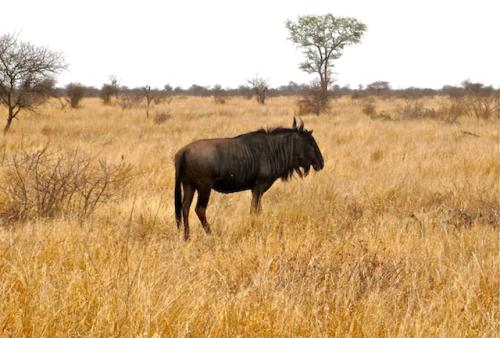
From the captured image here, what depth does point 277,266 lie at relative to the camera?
3.57 meters

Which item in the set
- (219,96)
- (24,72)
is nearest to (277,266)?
(24,72)

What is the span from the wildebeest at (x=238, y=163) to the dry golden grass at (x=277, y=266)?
0.34 metres

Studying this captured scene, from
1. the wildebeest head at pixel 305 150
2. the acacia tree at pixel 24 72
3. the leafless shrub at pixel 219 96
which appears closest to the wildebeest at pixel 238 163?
the wildebeest head at pixel 305 150

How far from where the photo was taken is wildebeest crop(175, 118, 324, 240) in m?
4.95

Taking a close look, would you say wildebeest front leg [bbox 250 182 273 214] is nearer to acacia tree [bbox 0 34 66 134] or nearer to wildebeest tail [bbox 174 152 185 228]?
wildebeest tail [bbox 174 152 185 228]

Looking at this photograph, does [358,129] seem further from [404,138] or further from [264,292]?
[264,292]

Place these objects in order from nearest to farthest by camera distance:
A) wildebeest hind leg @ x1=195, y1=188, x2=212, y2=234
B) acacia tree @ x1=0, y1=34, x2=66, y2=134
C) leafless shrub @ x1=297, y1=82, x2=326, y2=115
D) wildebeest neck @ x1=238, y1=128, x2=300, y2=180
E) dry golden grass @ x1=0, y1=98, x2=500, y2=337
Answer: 1. dry golden grass @ x1=0, y1=98, x2=500, y2=337
2. wildebeest hind leg @ x1=195, y1=188, x2=212, y2=234
3. wildebeest neck @ x1=238, y1=128, x2=300, y2=180
4. acacia tree @ x1=0, y1=34, x2=66, y2=134
5. leafless shrub @ x1=297, y1=82, x2=326, y2=115

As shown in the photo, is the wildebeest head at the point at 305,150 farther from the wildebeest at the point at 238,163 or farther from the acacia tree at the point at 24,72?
the acacia tree at the point at 24,72

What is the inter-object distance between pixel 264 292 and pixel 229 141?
109 inches

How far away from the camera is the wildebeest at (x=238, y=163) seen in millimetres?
4949

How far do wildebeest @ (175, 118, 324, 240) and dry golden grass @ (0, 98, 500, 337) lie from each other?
337 mm

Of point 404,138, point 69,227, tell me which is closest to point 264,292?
point 69,227

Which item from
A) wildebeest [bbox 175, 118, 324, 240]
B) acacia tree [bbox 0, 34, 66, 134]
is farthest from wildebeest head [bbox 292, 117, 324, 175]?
acacia tree [bbox 0, 34, 66, 134]

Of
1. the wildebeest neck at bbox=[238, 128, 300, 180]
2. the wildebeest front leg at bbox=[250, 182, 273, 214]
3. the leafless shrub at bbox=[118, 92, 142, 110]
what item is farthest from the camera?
the leafless shrub at bbox=[118, 92, 142, 110]
